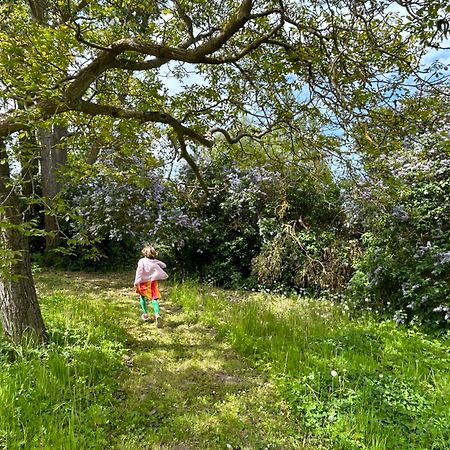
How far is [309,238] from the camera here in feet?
25.1

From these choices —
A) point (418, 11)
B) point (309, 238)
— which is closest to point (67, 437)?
point (418, 11)

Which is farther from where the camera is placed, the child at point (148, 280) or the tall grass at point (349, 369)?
the child at point (148, 280)

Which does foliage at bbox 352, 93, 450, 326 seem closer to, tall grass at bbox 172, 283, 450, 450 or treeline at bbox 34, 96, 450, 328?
treeline at bbox 34, 96, 450, 328

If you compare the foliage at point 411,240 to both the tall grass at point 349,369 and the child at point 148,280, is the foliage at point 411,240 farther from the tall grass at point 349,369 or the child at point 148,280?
the child at point 148,280

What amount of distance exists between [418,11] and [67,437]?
12.9 feet

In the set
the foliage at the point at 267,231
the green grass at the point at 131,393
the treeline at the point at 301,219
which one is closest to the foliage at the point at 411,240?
the treeline at the point at 301,219

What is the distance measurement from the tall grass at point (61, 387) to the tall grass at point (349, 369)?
65.9 inches

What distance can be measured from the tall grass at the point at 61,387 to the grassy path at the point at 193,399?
7.3 inches

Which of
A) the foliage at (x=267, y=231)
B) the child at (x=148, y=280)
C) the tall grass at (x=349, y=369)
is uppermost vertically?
the foliage at (x=267, y=231)

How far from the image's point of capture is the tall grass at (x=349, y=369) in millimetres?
2994

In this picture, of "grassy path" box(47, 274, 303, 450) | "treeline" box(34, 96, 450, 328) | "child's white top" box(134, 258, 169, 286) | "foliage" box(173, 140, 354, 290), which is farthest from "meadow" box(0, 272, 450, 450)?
"foliage" box(173, 140, 354, 290)

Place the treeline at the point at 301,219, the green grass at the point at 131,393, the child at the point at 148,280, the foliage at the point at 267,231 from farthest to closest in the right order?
the foliage at the point at 267,231, the child at the point at 148,280, the treeline at the point at 301,219, the green grass at the point at 131,393

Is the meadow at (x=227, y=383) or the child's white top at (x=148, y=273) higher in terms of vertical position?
the child's white top at (x=148, y=273)

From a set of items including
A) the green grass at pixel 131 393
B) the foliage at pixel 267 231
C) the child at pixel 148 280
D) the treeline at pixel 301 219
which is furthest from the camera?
the foliage at pixel 267 231
